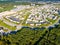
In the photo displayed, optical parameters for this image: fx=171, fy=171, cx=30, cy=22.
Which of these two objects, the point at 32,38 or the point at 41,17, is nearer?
the point at 32,38

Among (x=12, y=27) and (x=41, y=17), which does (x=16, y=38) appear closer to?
(x=12, y=27)

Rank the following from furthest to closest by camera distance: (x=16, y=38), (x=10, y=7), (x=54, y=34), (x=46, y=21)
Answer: (x=10, y=7) → (x=46, y=21) → (x=54, y=34) → (x=16, y=38)

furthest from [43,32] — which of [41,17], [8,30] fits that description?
[41,17]

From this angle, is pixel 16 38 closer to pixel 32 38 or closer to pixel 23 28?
pixel 32 38

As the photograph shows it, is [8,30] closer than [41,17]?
Yes

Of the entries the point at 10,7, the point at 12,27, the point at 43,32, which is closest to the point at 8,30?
the point at 12,27

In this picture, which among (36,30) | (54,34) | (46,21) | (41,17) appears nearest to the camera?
(54,34)

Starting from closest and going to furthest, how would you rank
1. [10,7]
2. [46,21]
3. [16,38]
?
1. [16,38]
2. [46,21]
3. [10,7]

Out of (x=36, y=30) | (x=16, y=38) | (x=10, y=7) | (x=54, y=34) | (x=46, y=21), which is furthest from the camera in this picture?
(x=10, y=7)
